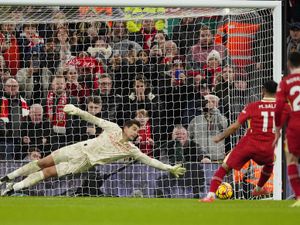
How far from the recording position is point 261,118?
37.2 feet

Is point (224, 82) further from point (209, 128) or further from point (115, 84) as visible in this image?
point (115, 84)

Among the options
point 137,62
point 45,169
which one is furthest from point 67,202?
point 137,62

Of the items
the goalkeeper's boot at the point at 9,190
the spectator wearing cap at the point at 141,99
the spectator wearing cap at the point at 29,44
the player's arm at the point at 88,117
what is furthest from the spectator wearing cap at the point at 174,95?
the goalkeeper's boot at the point at 9,190

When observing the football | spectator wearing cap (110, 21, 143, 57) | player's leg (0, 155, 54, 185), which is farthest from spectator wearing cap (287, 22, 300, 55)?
player's leg (0, 155, 54, 185)

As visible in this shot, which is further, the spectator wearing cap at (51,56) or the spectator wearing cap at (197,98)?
the spectator wearing cap at (51,56)

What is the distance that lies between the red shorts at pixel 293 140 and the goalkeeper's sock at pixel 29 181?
15.4 ft

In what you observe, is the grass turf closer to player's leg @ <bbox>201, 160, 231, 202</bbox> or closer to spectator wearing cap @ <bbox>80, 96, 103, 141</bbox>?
player's leg @ <bbox>201, 160, 231, 202</bbox>

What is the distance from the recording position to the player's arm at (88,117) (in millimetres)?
13148

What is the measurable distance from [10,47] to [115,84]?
1.67m

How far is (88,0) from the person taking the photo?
42.3 ft

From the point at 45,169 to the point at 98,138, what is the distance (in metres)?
0.88

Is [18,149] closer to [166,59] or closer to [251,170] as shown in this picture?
[166,59]

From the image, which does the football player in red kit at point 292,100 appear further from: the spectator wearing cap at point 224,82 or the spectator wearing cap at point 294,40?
the spectator wearing cap at point 294,40

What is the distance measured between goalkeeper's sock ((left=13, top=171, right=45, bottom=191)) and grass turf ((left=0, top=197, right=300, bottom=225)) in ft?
7.39
